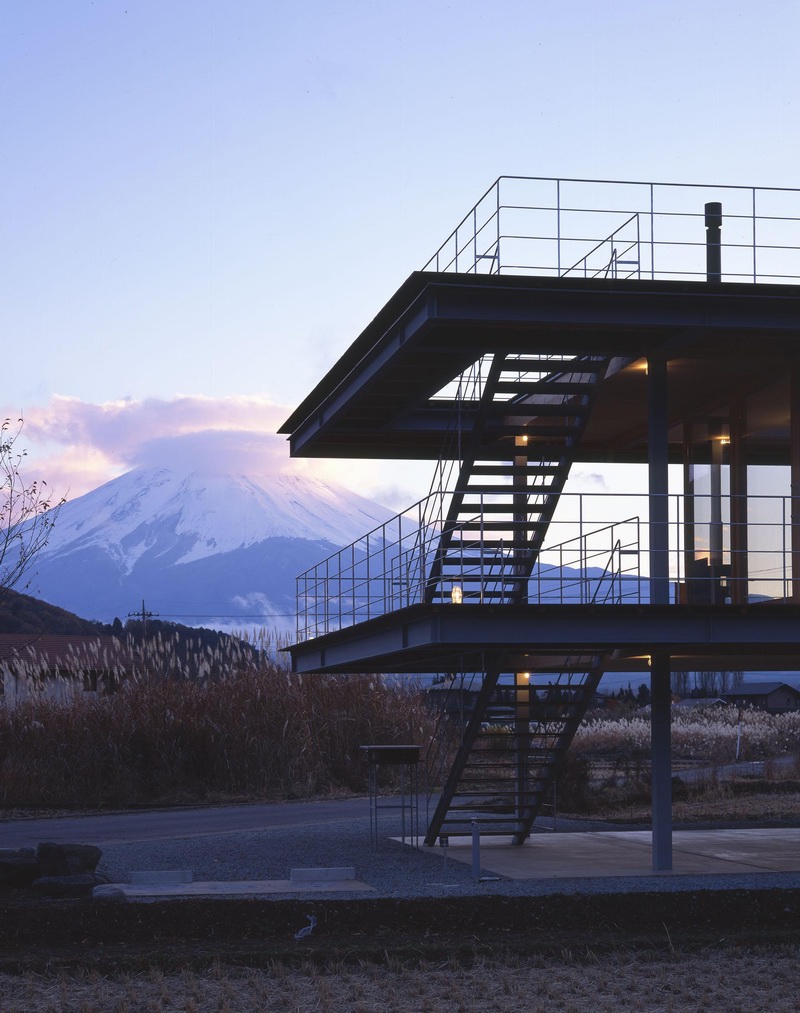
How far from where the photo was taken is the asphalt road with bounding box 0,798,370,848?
70.3 feet

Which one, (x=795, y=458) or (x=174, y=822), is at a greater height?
(x=795, y=458)

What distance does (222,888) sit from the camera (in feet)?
47.9

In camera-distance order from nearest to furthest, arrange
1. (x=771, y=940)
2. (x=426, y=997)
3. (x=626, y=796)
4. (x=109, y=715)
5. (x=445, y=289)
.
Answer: (x=426, y=997), (x=771, y=940), (x=445, y=289), (x=626, y=796), (x=109, y=715)

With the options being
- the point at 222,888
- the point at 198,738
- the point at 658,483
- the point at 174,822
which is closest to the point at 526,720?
the point at 658,483

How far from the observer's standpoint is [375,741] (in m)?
29.1

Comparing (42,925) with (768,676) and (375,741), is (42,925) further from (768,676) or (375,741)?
(768,676)

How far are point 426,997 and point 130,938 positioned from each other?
10.1 ft

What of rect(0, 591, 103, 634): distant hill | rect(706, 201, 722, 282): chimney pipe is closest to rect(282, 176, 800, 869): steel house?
rect(706, 201, 722, 282): chimney pipe

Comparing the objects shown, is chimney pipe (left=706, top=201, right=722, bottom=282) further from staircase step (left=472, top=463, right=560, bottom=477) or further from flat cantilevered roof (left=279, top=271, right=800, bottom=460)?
staircase step (left=472, top=463, right=560, bottom=477)

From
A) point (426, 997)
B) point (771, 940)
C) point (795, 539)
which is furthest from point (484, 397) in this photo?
point (426, 997)

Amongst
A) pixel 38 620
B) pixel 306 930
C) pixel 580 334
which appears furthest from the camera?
pixel 38 620

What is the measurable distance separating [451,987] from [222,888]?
5292 millimetres

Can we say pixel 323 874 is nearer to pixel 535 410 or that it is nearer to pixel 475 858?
pixel 475 858

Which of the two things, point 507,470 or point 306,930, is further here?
point 507,470
